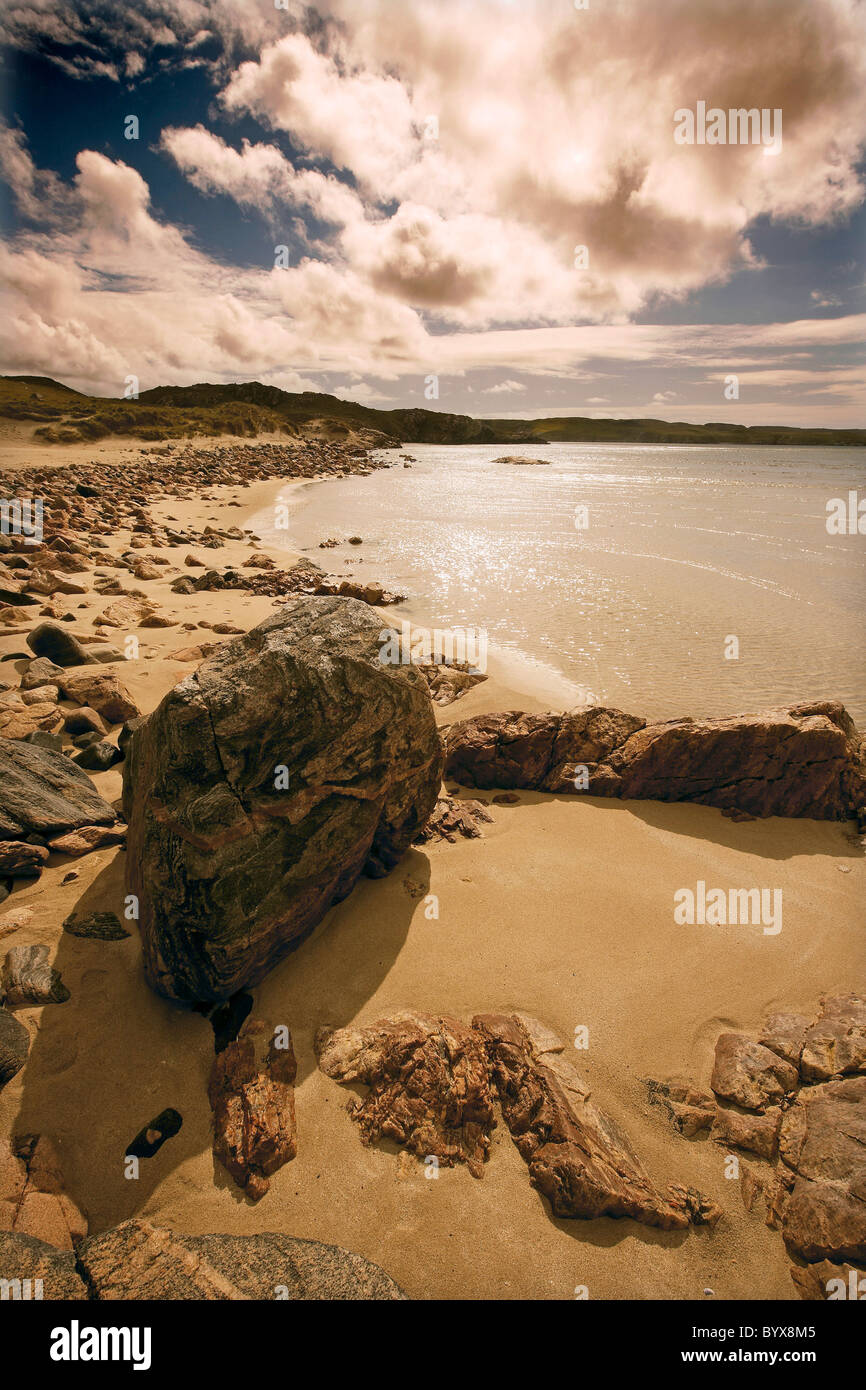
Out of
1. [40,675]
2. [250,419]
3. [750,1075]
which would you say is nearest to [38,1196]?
[750,1075]

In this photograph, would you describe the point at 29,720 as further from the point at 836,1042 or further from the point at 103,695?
the point at 836,1042

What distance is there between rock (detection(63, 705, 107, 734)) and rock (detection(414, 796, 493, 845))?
4.36m

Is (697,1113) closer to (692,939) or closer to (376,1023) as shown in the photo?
(692,939)

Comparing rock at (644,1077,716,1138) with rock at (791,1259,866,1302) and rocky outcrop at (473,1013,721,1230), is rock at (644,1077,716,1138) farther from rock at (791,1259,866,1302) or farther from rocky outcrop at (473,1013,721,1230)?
rock at (791,1259,866,1302)

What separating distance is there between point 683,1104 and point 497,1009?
1285 millimetres

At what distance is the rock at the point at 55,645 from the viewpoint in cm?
876

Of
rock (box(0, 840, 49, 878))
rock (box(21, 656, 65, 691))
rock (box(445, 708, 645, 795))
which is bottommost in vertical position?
rock (box(0, 840, 49, 878))

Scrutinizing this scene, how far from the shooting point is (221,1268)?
265 cm

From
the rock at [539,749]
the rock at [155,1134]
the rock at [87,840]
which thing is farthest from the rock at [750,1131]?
the rock at [87,840]

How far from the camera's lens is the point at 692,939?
4750mm

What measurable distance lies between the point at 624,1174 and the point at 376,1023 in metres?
1.73

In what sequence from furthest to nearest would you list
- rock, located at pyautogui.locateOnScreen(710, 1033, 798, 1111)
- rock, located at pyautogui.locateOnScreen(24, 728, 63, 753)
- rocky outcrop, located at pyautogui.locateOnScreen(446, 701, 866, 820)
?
rocky outcrop, located at pyautogui.locateOnScreen(446, 701, 866, 820), rock, located at pyautogui.locateOnScreen(24, 728, 63, 753), rock, located at pyautogui.locateOnScreen(710, 1033, 798, 1111)

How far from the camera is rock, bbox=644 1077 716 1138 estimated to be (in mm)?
3469

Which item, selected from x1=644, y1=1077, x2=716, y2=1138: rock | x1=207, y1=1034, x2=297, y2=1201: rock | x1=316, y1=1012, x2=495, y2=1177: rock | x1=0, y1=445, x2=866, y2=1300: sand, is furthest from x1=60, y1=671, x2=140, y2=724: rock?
x1=644, y1=1077, x2=716, y2=1138: rock
